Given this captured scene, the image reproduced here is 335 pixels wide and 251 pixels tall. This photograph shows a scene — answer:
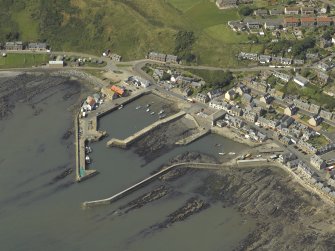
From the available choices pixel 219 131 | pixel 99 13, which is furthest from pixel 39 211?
pixel 99 13

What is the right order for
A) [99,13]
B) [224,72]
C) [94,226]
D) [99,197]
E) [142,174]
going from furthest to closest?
[99,13] < [224,72] < [142,174] < [99,197] < [94,226]

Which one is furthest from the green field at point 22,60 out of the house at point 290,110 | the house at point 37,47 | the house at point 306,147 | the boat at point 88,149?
the house at point 306,147

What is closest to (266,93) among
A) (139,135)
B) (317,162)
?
(317,162)

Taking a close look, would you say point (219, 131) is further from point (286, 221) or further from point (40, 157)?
point (40, 157)

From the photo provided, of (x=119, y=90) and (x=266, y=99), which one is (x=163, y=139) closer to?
(x=119, y=90)

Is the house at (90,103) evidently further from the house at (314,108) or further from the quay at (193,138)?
the house at (314,108)
